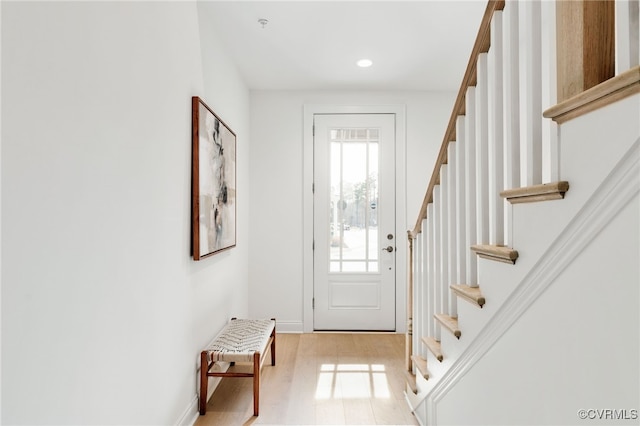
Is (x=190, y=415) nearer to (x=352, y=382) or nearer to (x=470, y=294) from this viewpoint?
(x=352, y=382)

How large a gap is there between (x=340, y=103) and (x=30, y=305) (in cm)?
354

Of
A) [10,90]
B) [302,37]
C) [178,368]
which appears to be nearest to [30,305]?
[10,90]

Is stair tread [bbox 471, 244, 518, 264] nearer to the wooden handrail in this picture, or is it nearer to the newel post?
the newel post

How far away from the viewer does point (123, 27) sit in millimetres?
1503

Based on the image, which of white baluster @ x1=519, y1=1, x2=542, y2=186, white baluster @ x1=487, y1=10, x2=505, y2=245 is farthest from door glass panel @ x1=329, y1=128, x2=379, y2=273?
white baluster @ x1=519, y1=1, x2=542, y2=186

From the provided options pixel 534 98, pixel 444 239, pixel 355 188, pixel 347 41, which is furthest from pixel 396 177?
pixel 534 98

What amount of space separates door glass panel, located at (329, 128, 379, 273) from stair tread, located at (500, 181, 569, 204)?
117 inches

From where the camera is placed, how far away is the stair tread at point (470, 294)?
53.5 inches

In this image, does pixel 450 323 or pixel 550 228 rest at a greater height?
pixel 550 228

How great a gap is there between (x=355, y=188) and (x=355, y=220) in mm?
329

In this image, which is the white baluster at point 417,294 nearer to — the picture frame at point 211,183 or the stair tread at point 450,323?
the stair tread at point 450,323

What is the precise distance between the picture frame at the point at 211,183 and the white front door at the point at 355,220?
1155mm

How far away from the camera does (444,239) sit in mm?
1875

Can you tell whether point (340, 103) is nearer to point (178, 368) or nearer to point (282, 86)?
point (282, 86)
